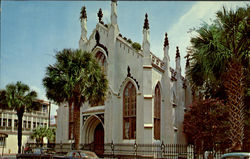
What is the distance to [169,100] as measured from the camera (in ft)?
98.1

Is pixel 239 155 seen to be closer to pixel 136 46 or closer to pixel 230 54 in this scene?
pixel 230 54

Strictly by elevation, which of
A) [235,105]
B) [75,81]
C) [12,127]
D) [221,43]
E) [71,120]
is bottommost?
[12,127]

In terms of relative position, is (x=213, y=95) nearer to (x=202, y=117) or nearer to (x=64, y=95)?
(x=202, y=117)

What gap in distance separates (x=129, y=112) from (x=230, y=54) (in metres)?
12.9

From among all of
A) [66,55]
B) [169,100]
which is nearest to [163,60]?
[169,100]

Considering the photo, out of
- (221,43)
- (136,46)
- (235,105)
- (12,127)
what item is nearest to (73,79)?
(136,46)

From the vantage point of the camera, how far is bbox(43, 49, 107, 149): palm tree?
72.8 feet

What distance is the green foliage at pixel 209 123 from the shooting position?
2739 cm

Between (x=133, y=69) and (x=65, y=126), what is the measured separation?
9.84 metres

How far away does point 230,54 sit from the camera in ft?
55.1

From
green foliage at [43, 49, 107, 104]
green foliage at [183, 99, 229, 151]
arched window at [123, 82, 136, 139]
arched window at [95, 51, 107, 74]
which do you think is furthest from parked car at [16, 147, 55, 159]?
green foliage at [183, 99, 229, 151]

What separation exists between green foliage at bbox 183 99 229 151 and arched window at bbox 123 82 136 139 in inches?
235

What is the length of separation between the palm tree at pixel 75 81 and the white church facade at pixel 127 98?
4.58 m

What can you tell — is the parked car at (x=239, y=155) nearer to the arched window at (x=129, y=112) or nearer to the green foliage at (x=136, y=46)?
→ the arched window at (x=129, y=112)
